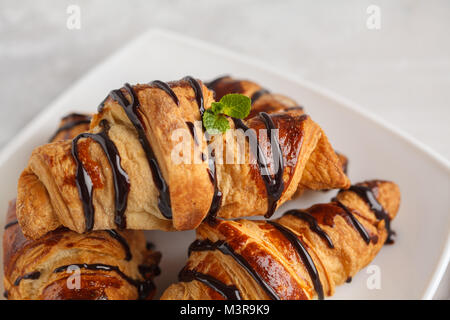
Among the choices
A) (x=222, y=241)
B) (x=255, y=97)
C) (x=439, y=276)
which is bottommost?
(x=439, y=276)

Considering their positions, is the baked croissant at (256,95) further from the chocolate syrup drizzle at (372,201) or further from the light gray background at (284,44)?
the light gray background at (284,44)

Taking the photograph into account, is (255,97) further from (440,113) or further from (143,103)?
(440,113)

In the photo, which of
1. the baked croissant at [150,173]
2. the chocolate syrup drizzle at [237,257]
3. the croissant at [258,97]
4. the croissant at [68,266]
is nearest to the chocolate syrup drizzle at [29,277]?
the croissant at [68,266]

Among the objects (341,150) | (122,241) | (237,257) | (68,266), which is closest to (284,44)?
(341,150)

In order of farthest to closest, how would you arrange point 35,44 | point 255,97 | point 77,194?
point 35,44, point 255,97, point 77,194

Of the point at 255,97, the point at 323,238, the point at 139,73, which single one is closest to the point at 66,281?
the point at 323,238

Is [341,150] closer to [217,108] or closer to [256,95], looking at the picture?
[256,95]
